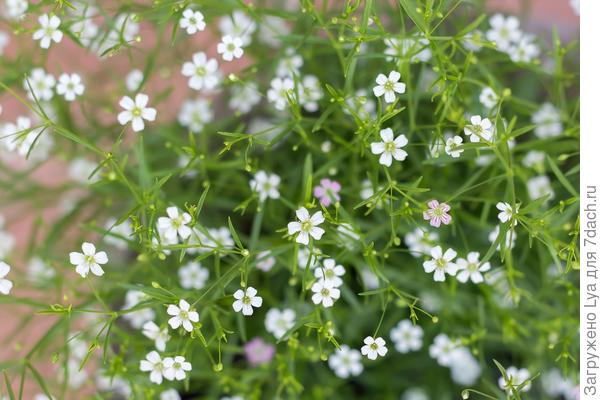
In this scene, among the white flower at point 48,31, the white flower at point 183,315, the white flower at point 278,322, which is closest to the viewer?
the white flower at point 183,315

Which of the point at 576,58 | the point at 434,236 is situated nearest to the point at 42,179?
the point at 434,236

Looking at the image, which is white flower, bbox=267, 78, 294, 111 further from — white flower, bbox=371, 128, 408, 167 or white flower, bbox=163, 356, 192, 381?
white flower, bbox=163, 356, 192, 381

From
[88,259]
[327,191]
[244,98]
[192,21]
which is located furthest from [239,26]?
[88,259]

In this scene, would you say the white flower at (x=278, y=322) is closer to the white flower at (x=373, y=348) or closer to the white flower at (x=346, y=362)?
the white flower at (x=346, y=362)

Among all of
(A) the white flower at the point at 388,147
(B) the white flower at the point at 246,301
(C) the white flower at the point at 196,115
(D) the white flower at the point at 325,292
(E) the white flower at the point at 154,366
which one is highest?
(C) the white flower at the point at 196,115

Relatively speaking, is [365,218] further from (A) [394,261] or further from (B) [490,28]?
(B) [490,28]

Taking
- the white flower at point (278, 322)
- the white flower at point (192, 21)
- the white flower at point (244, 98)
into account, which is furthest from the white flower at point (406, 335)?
the white flower at point (192, 21)

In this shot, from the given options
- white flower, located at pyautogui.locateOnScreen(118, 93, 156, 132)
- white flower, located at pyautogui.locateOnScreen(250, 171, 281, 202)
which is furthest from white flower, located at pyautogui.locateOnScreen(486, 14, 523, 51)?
white flower, located at pyautogui.locateOnScreen(118, 93, 156, 132)
